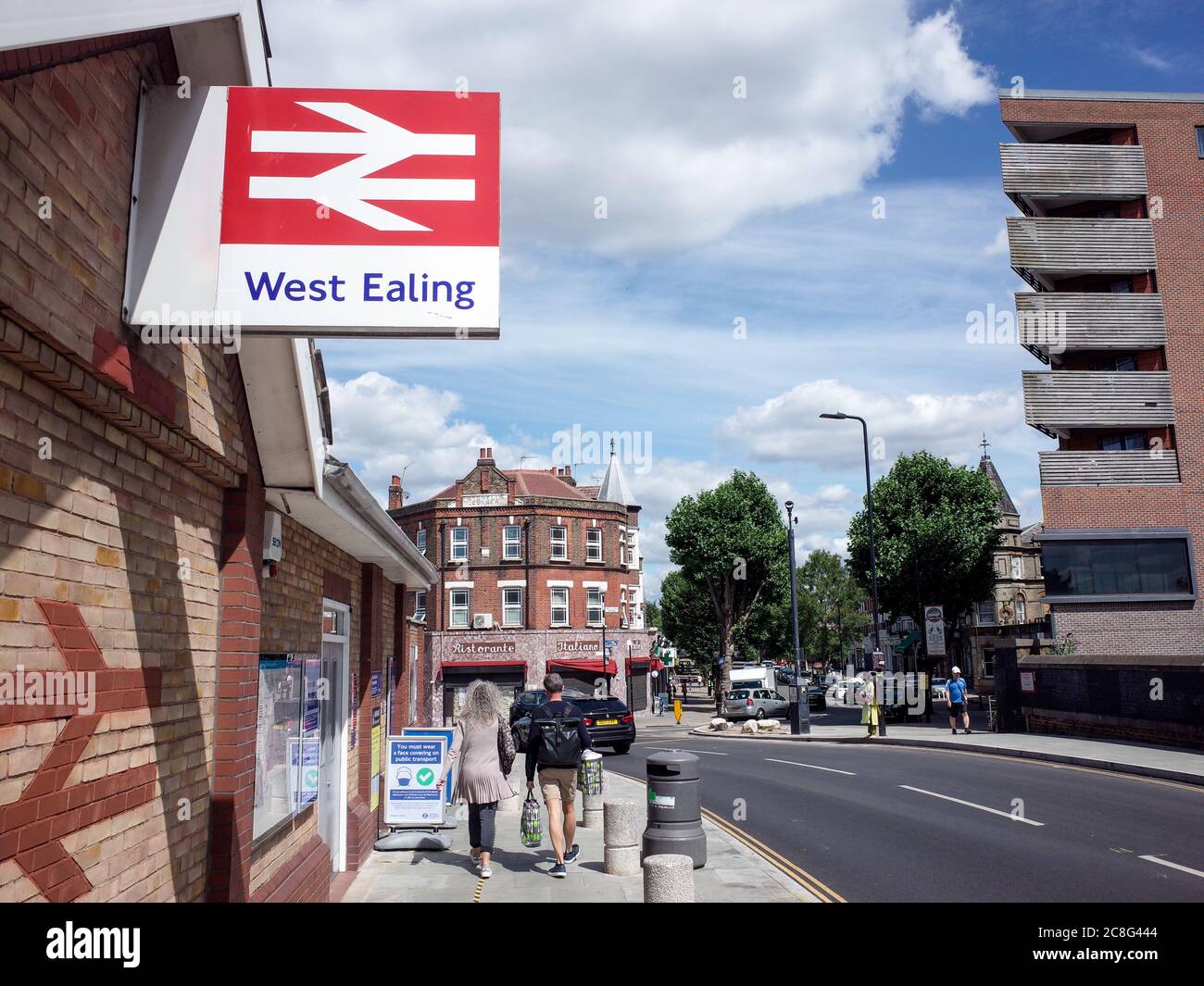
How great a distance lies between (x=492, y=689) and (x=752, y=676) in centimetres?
3837

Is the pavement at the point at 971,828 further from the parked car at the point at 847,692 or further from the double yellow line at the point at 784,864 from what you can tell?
the parked car at the point at 847,692

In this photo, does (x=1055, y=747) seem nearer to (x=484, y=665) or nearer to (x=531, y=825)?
(x=531, y=825)

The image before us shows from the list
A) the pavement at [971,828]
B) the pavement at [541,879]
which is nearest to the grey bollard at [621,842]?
the pavement at [541,879]

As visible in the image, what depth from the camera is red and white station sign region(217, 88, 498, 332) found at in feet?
12.5

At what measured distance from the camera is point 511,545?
4622 centimetres

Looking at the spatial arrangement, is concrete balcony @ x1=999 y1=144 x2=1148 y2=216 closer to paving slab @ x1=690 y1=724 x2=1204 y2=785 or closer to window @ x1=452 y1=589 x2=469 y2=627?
paving slab @ x1=690 y1=724 x2=1204 y2=785

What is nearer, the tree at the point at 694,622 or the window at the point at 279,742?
the window at the point at 279,742

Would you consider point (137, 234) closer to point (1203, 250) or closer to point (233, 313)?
point (233, 313)

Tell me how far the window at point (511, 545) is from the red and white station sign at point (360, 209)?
42.5 m

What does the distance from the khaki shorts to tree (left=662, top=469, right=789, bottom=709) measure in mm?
40461

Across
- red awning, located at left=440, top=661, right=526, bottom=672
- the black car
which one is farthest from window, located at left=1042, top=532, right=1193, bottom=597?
red awning, located at left=440, top=661, right=526, bottom=672

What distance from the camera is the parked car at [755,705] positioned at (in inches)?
1666

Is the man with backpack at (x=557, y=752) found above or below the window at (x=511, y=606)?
below
